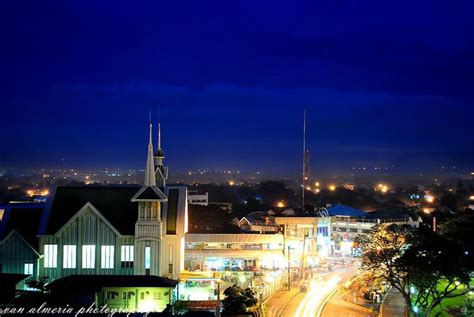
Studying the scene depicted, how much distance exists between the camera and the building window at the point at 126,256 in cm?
3847

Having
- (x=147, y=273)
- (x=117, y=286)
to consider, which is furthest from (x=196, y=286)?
(x=117, y=286)

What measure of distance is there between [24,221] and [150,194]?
8559 millimetres

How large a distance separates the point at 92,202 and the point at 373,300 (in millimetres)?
19593

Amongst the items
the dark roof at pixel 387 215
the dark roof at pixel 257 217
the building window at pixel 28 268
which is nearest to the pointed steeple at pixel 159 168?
the building window at pixel 28 268

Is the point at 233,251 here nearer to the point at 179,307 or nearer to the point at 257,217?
the point at 179,307

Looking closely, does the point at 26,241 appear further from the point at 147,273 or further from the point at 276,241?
the point at 276,241

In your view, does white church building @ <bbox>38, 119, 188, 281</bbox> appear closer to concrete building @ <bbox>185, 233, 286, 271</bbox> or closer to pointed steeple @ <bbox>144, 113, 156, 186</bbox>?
pointed steeple @ <bbox>144, 113, 156, 186</bbox>

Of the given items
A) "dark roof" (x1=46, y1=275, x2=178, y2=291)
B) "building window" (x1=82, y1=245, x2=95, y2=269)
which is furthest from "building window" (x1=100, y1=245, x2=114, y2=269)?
"dark roof" (x1=46, y1=275, x2=178, y2=291)

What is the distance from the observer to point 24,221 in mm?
40031

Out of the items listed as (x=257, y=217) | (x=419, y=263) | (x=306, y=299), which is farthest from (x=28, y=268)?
(x=257, y=217)

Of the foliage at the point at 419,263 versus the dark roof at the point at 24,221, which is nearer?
the foliage at the point at 419,263

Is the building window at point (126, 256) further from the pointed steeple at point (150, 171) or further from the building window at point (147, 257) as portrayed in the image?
the pointed steeple at point (150, 171)

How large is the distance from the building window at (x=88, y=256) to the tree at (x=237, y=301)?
9468mm

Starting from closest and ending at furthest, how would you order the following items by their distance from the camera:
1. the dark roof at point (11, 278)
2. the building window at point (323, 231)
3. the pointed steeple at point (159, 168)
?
the dark roof at point (11, 278), the pointed steeple at point (159, 168), the building window at point (323, 231)
